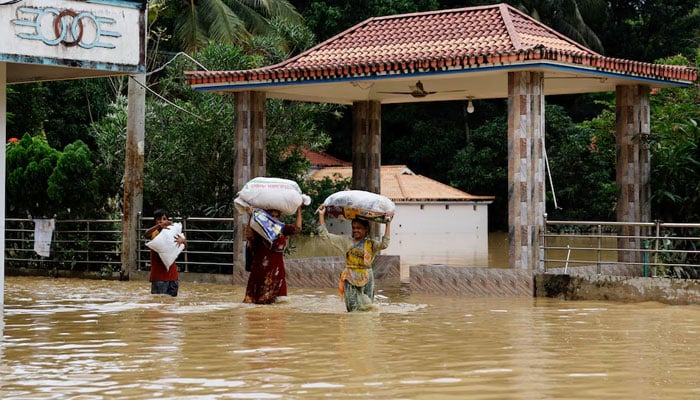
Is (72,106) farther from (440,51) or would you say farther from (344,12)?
(440,51)

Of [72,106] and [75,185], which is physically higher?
[72,106]

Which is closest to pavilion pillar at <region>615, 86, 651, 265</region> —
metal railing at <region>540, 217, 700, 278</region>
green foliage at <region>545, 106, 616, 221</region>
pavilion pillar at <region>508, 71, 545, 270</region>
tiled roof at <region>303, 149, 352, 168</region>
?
metal railing at <region>540, 217, 700, 278</region>

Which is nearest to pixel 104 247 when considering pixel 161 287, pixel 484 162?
pixel 161 287

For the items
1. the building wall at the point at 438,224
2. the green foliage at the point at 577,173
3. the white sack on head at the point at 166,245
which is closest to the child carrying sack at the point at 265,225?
the white sack on head at the point at 166,245

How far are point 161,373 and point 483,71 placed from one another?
10.4 meters

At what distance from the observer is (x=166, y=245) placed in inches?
691

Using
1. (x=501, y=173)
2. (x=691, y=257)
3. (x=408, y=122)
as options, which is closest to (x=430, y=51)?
(x=691, y=257)

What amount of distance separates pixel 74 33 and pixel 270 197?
134 inches

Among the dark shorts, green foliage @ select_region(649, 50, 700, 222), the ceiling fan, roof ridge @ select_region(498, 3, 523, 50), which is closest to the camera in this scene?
the dark shorts

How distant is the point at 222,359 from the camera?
11.0 metres

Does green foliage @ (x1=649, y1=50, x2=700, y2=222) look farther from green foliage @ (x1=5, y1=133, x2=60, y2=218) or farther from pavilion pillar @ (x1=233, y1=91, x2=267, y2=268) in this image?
green foliage @ (x1=5, y1=133, x2=60, y2=218)

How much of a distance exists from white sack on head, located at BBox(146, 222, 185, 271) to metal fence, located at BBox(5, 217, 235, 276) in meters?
4.85

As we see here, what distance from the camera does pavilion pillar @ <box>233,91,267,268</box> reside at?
2211 cm

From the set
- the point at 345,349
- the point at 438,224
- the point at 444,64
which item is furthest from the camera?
the point at 438,224
